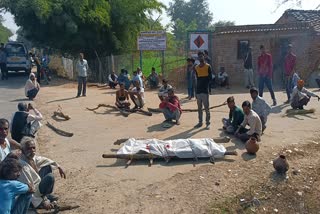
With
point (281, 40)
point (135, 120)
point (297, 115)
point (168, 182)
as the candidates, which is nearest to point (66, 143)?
point (135, 120)

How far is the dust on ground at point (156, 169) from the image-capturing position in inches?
250

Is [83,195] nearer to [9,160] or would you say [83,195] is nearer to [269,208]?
[9,160]

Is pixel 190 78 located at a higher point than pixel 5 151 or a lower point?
higher

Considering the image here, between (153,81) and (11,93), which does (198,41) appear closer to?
(153,81)

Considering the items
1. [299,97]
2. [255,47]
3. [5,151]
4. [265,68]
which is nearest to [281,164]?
[5,151]

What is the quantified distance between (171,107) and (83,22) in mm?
13487

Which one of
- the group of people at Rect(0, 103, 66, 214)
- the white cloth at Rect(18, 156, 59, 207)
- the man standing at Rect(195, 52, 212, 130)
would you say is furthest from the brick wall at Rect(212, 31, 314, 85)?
the white cloth at Rect(18, 156, 59, 207)

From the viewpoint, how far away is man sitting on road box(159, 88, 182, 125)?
434 inches

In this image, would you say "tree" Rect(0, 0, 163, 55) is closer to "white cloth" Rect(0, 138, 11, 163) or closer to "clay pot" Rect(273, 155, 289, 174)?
"white cloth" Rect(0, 138, 11, 163)

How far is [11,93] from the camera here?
19031mm

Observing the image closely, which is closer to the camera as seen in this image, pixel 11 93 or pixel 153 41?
pixel 11 93

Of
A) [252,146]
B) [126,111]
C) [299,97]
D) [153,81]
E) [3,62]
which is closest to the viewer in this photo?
[252,146]

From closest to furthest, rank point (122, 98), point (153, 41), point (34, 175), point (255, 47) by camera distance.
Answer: point (34, 175) < point (122, 98) < point (153, 41) < point (255, 47)

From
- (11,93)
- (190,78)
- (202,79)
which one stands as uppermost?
(202,79)
